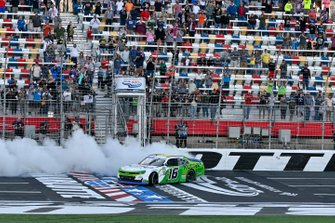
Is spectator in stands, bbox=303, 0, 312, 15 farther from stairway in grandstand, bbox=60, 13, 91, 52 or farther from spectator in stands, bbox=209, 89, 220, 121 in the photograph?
spectator in stands, bbox=209, 89, 220, 121

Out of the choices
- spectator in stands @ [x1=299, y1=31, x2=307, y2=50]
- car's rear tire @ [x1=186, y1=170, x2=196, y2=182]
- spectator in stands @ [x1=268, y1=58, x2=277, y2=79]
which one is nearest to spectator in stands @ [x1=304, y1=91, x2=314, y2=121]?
spectator in stands @ [x1=268, y1=58, x2=277, y2=79]

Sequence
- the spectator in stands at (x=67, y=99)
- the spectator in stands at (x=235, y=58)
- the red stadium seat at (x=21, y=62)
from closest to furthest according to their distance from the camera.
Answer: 1. the spectator in stands at (x=67, y=99)
2. the red stadium seat at (x=21, y=62)
3. the spectator in stands at (x=235, y=58)

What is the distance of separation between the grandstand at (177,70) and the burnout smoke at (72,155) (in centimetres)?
46

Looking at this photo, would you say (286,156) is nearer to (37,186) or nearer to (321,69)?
(321,69)

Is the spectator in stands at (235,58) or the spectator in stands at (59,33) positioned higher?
the spectator in stands at (59,33)

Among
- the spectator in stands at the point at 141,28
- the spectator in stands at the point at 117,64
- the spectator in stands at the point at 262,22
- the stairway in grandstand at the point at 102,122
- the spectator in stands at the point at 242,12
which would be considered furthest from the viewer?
the spectator in stands at the point at 242,12

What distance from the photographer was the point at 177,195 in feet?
101

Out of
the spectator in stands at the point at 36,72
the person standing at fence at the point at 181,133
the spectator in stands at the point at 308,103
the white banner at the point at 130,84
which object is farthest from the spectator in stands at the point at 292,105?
the spectator in stands at the point at 36,72

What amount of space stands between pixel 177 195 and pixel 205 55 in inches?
549

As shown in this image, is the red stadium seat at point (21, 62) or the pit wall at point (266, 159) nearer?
the pit wall at point (266, 159)

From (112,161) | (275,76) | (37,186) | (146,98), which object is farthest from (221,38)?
(37,186)

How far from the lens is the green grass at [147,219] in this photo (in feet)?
79.7

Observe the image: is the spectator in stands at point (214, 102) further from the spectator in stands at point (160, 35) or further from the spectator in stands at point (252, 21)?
the spectator in stands at point (252, 21)

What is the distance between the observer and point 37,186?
31484 millimetres
